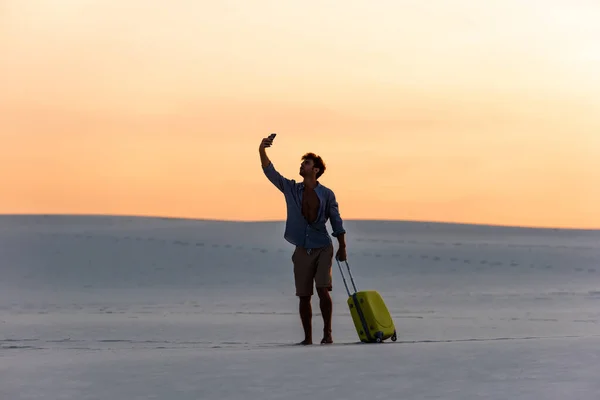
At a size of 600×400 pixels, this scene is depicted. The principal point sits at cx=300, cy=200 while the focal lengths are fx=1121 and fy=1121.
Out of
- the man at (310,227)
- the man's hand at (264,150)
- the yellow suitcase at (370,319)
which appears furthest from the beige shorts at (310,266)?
the man's hand at (264,150)

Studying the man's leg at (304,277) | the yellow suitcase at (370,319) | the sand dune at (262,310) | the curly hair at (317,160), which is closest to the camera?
the sand dune at (262,310)

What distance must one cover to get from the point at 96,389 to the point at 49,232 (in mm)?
18377

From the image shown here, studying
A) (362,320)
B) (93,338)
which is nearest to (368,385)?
(362,320)

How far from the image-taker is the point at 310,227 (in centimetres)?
897

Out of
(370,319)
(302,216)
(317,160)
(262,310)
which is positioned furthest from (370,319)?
(262,310)

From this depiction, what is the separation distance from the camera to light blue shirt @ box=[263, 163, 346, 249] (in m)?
8.94

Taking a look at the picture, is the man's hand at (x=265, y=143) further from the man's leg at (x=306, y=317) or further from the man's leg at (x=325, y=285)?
the man's leg at (x=306, y=317)

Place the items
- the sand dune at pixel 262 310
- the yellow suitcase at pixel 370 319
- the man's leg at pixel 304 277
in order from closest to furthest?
the sand dune at pixel 262 310
the yellow suitcase at pixel 370 319
the man's leg at pixel 304 277

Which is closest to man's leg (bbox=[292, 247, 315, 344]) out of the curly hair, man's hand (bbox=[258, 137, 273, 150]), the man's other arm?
the man's other arm

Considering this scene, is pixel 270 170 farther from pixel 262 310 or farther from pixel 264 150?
pixel 262 310

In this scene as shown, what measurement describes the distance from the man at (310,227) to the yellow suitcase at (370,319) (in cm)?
25

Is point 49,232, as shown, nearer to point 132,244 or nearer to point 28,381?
point 132,244

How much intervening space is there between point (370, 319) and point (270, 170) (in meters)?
1.41

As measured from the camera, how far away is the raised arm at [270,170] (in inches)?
346
